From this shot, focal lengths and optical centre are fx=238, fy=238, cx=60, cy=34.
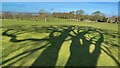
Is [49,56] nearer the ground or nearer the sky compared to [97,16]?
nearer the ground

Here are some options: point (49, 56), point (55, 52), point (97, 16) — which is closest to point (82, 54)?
point (55, 52)

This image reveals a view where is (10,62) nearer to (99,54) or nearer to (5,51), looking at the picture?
(5,51)

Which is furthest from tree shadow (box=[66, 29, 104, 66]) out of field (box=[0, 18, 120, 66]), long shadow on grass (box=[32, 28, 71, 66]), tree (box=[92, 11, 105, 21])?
tree (box=[92, 11, 105, 21])

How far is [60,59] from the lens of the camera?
7.98 metres

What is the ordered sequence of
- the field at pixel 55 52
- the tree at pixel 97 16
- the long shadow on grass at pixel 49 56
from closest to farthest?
the long shadow on grass at pixel 49 56 → the field at pixel 55 52 → the tree at pixel 97 16

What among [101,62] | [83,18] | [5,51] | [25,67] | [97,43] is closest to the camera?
[25,67]

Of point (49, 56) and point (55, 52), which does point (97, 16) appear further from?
point (49, 56)

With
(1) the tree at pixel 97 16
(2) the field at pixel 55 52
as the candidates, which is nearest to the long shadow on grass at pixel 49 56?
(2) the field at pixel 55 52

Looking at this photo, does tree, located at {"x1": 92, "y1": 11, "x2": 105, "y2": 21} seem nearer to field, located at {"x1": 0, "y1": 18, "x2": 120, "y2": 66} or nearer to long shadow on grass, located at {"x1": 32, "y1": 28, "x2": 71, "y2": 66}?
field, located at {"x1": 0, "y1": 18, "x2": 120, "y2": 66}

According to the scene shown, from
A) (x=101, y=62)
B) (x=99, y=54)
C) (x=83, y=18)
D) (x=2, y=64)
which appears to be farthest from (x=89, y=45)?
(x=83, y=18)

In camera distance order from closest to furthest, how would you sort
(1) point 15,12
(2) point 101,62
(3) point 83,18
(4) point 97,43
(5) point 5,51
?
(2) point 101,62 → (5) point 5,51 → (4) point 97,43 → (1) point 15,12 → (3) point 83,18

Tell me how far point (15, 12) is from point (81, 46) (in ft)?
96.3

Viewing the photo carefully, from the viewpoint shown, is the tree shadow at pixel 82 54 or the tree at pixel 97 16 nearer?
the tree shadow at pixel 82 54

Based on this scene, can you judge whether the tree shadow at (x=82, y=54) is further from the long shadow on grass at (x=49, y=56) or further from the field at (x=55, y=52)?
the long shadow on grass at (x=49, y=56)
